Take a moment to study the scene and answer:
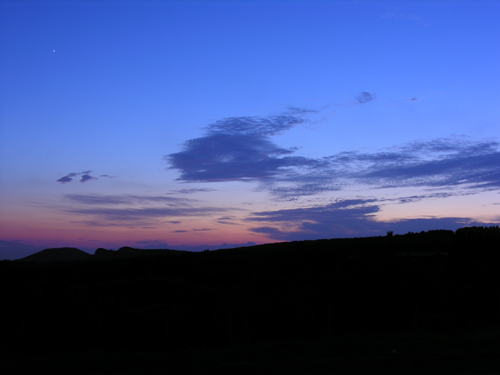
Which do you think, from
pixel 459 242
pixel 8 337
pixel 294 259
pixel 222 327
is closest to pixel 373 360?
pixel 222 327

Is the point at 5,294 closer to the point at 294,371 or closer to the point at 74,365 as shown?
the point at 74,365

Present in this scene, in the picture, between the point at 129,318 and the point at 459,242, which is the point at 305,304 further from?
the point at 459,242

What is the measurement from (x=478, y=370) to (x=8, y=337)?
43.2 feet

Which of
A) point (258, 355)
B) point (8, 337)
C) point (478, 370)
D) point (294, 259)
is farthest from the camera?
point (294, 259)

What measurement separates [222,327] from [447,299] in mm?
8192

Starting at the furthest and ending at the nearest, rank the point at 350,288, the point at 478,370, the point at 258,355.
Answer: the point at 350,288
the point at 258,355
the point at 478,370

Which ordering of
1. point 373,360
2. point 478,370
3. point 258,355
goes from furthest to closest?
point 258,355, point 373,360, point 478,370

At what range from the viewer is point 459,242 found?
121 feet

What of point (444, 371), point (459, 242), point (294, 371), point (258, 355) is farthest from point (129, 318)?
point (459, 242)

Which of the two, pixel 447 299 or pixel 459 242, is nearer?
pixel 447 299

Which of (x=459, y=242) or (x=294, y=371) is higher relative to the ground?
(x=459, y=242)

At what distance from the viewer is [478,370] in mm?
7852

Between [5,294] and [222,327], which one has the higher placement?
[5,294]

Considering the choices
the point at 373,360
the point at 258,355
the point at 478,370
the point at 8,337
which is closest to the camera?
the point at 478,370
